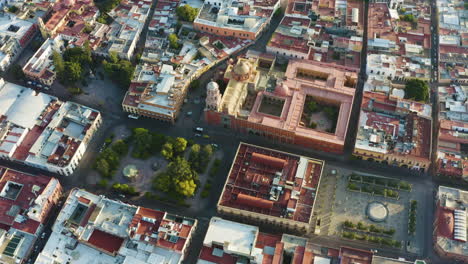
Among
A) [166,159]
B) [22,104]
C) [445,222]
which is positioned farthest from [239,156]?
[22,104]

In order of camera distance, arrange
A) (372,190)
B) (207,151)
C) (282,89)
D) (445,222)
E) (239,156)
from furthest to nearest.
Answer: (282,89), (207,151), (239,156), (372,190), (445,222)

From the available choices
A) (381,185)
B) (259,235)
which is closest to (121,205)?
(259,235)

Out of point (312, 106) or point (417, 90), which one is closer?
point (417, 90)

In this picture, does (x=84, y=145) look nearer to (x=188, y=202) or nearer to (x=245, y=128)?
(x=188, y=202)

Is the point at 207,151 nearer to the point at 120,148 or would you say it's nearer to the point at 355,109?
the point at 120,148

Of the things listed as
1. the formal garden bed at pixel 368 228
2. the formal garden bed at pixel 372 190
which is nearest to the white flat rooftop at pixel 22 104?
the formal garden bed at pixel 372 190

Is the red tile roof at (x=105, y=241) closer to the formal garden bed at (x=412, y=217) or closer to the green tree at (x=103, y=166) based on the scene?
the green tree at (x=103, y=166)

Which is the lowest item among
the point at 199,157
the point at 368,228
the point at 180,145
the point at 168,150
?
the point at 368,228

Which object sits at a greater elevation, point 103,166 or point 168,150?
point 168,150

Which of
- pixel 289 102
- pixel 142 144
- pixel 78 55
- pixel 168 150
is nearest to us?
pixel 168 150
